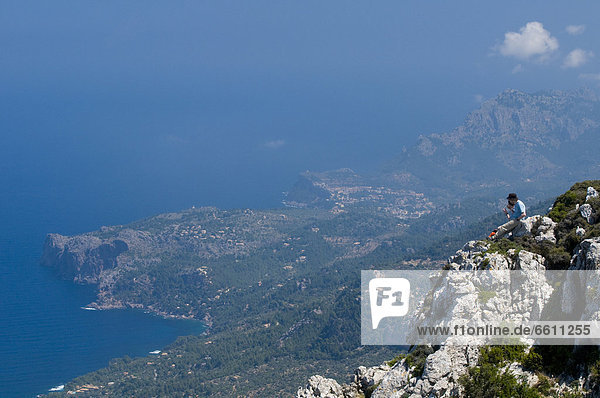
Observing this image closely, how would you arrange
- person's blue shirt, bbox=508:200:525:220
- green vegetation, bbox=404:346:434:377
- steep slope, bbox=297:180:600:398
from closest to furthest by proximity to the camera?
steep slope, bbox=297:180:600:398 < green vegetation, bbox=404:346:434:377 < person's blue shirt, bbox=508:200:525:220

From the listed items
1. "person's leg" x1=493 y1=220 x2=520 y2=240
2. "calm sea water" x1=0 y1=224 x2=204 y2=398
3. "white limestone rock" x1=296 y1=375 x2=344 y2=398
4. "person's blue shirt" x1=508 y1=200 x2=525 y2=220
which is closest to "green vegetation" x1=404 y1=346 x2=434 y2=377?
"white limestone rock" x1=296 y1=375 x2=344 y2=398

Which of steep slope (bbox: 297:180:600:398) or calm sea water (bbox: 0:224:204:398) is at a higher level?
steep slope (bbox: 297:180:600:398)

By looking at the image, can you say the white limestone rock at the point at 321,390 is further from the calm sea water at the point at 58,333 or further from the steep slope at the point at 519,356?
the calm sea water at the point at 58,333

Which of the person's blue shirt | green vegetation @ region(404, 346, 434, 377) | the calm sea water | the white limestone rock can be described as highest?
the person's blue shirt

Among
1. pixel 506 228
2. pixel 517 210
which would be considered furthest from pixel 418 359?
pixel 517 210

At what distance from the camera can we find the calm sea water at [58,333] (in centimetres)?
12538

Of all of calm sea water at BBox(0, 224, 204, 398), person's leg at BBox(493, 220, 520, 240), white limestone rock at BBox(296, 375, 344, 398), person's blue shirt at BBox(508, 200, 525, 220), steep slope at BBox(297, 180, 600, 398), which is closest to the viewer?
steep slope at BBox(297, 180, 600, 398)

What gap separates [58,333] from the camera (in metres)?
148

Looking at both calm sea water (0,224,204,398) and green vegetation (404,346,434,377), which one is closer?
green vegetation (404,346,434,377)

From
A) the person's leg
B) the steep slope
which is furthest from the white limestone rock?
the person's leg

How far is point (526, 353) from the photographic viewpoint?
18953 millimetres

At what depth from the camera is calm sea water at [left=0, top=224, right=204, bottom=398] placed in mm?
125375

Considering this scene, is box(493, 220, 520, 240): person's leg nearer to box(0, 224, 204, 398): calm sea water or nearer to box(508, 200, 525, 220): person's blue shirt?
box(508, 200, 525, 220): person's blue shirt

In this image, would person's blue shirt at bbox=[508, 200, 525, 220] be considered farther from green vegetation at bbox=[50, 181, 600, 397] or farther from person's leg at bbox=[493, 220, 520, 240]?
green vegetation at bbox=[50, 181, 600, 397]
